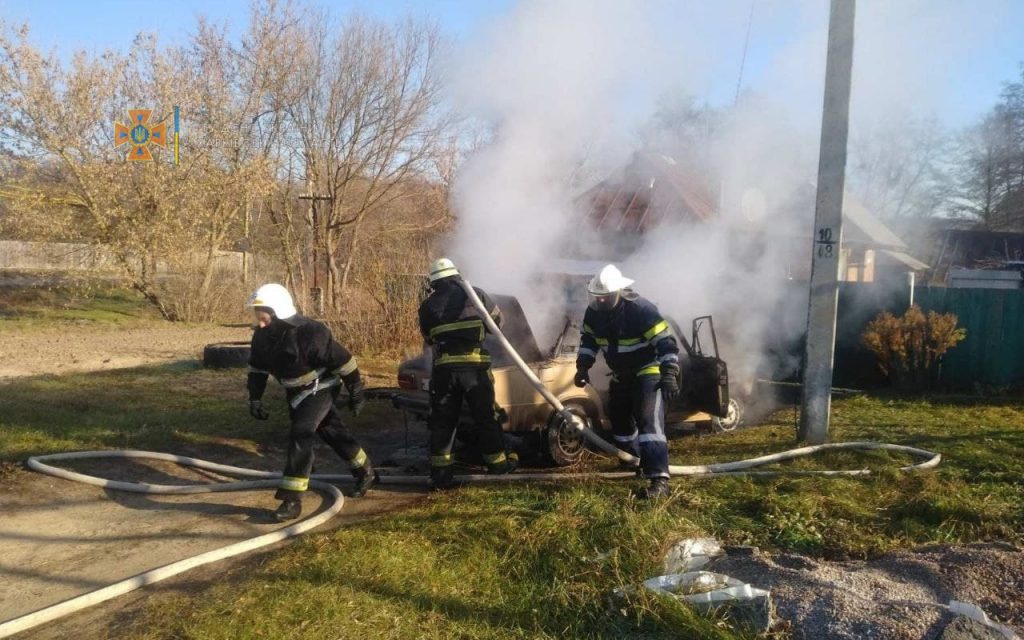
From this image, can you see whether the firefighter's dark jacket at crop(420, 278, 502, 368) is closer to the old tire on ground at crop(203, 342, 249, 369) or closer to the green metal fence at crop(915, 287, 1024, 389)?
the old tire on ground at crop(203, 342, 249, 369)

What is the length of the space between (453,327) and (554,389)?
1.17 metres

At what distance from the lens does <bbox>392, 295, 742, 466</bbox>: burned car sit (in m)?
6.43

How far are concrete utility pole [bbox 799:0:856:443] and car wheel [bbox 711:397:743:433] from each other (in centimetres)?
113

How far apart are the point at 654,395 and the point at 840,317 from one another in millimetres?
7054

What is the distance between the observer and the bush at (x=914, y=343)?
10.2 meters

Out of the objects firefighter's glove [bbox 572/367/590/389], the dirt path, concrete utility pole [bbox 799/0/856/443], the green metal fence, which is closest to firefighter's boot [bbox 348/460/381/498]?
firefighter's glove [bbox 572/367/590/389]

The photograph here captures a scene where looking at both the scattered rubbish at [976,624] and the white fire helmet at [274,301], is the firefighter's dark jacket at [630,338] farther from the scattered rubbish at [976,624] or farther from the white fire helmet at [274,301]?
the scattered rubbish at [976,624]

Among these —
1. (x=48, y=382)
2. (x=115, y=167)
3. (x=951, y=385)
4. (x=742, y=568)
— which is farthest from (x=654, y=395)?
(x=115, y=167)

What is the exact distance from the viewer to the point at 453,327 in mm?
5930

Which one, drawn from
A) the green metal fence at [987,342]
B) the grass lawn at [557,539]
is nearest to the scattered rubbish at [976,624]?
the grass lawn at [557,539]

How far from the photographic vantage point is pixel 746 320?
9.94m

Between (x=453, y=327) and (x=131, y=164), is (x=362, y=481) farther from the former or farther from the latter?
(x=131, y=164)

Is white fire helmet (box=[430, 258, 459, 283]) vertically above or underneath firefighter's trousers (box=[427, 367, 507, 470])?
above

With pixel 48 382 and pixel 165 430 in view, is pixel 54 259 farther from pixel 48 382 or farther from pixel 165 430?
pixel 165 430
